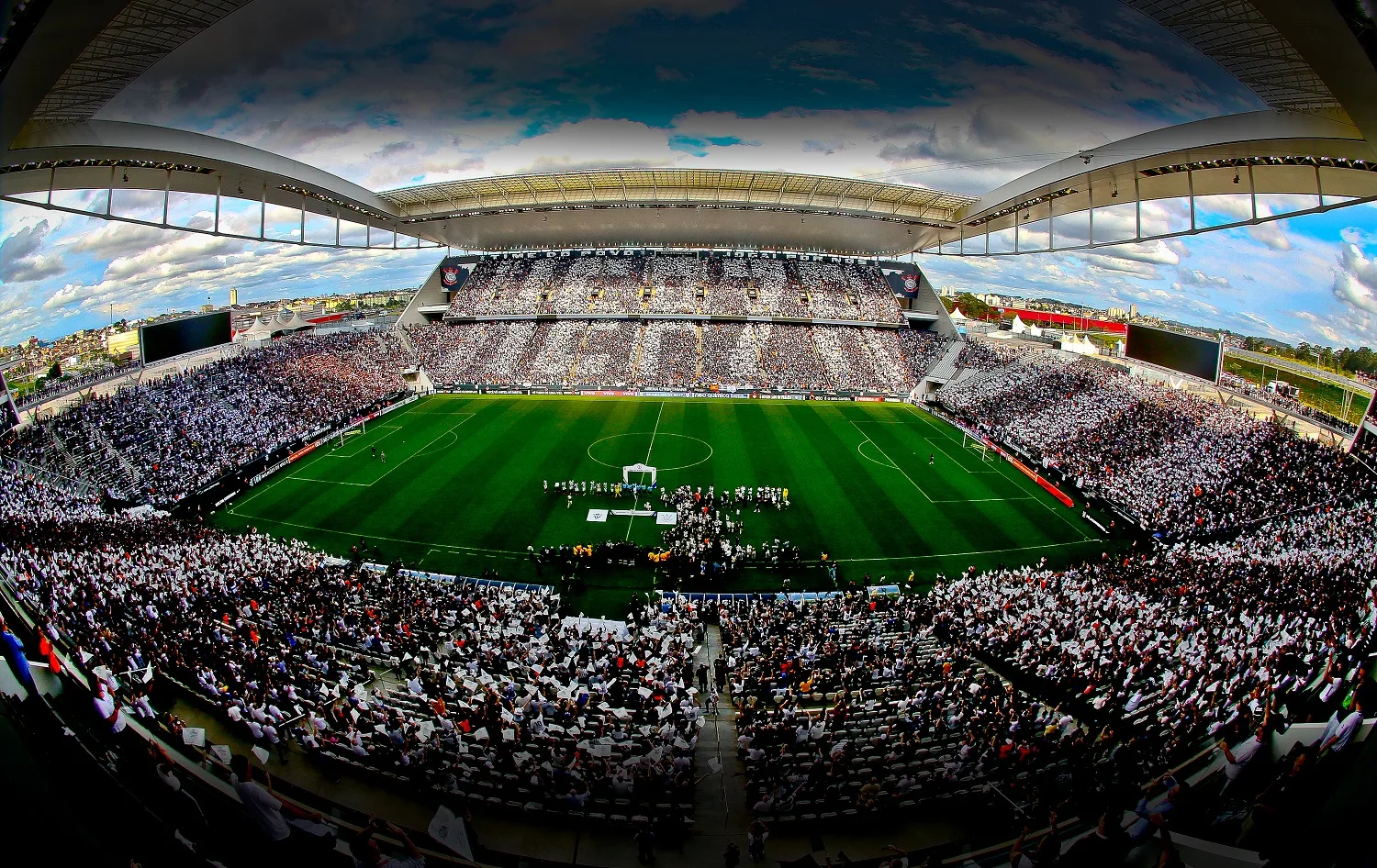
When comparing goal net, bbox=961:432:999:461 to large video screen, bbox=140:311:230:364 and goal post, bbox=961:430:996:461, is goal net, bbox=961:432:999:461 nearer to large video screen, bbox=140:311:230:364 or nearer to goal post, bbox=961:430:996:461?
goal post, bbox=961:430:996:461

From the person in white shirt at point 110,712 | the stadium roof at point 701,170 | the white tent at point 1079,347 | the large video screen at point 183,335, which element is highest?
the stadium roof at point 701,170

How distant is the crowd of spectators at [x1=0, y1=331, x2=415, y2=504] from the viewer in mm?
25797

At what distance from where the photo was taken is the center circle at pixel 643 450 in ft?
105

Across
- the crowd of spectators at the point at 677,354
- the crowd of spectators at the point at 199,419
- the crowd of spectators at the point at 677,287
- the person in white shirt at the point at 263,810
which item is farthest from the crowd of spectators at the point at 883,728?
the crowd of spectators at the point at 677,287

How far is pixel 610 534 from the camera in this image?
2322 cm

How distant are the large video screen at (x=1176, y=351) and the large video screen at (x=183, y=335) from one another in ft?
196

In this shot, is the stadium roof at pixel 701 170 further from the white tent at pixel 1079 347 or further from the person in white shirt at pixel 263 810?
the white tent at pixel 1079 347

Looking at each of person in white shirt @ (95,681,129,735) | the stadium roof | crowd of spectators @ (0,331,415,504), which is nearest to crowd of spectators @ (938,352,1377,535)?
the stadium roof

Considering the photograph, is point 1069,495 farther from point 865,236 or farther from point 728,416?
point 865,236

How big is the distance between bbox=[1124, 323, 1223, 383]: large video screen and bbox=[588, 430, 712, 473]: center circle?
27.5 meters

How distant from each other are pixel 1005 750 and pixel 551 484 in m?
21.9

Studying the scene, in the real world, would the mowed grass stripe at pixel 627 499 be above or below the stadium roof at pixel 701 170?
below

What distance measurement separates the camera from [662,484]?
28688mm

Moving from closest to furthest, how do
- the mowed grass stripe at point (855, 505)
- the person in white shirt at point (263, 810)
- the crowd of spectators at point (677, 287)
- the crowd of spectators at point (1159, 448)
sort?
1. the person in white shirt at point (263, 810)
2. the crowd of spectators at point (1159, 448)
3. the mowed grass stripe at point (855, 505)
4. the crowd of spectators at point (677, 287)
